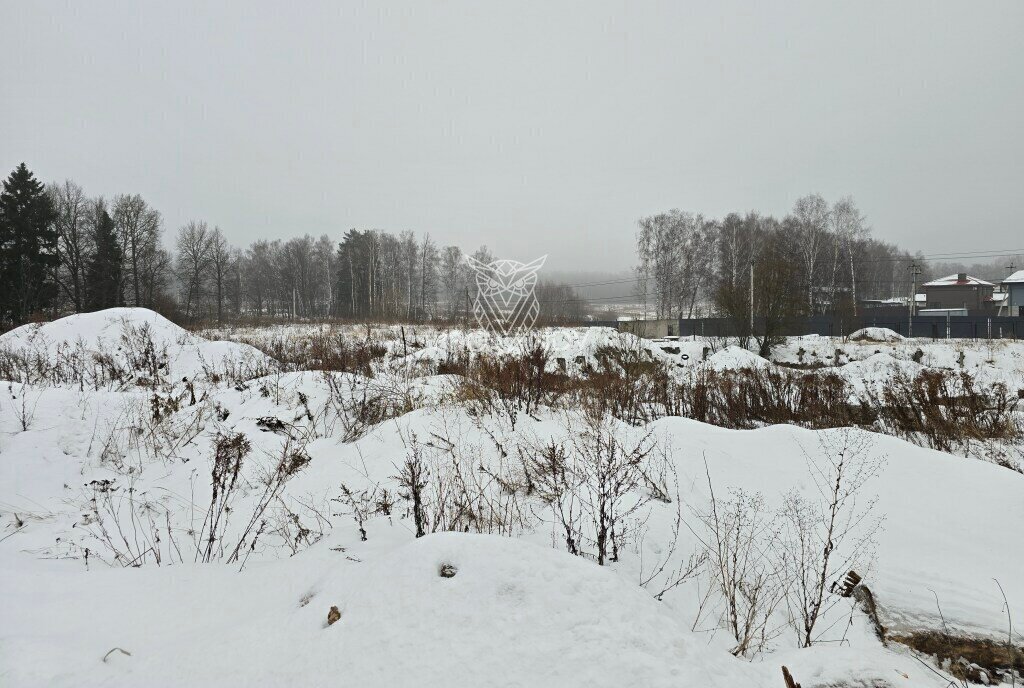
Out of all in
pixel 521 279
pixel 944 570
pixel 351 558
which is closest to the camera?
pixel 351 558

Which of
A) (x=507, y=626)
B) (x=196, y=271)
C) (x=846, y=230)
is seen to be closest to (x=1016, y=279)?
(x=846, y=230)

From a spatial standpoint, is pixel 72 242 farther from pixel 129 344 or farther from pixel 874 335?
pixel 874 335

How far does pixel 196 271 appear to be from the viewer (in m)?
44.5

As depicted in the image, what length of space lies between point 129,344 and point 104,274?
3095 centimetres

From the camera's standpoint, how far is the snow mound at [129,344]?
11.4m

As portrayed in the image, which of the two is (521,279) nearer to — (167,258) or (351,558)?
(351,558)

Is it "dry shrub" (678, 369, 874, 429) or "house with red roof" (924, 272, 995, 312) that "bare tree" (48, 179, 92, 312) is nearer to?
"dry shrub" (678, 369, 874, 429)

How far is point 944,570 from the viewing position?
3619 millimetres

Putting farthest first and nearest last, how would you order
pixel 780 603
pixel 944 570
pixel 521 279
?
pixel 521 279, pixel 944 570, pixel 780 603

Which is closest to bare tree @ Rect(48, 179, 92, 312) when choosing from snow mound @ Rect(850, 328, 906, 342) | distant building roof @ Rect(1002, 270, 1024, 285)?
snow mound @ Rect(850, 328, 906, 342)

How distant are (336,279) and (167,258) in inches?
636

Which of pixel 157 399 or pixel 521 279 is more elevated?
pixel 521 279

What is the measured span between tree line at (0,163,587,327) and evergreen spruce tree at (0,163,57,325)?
0.22 ft

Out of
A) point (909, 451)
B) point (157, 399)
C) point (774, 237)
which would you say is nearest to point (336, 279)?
point (774, 237)
